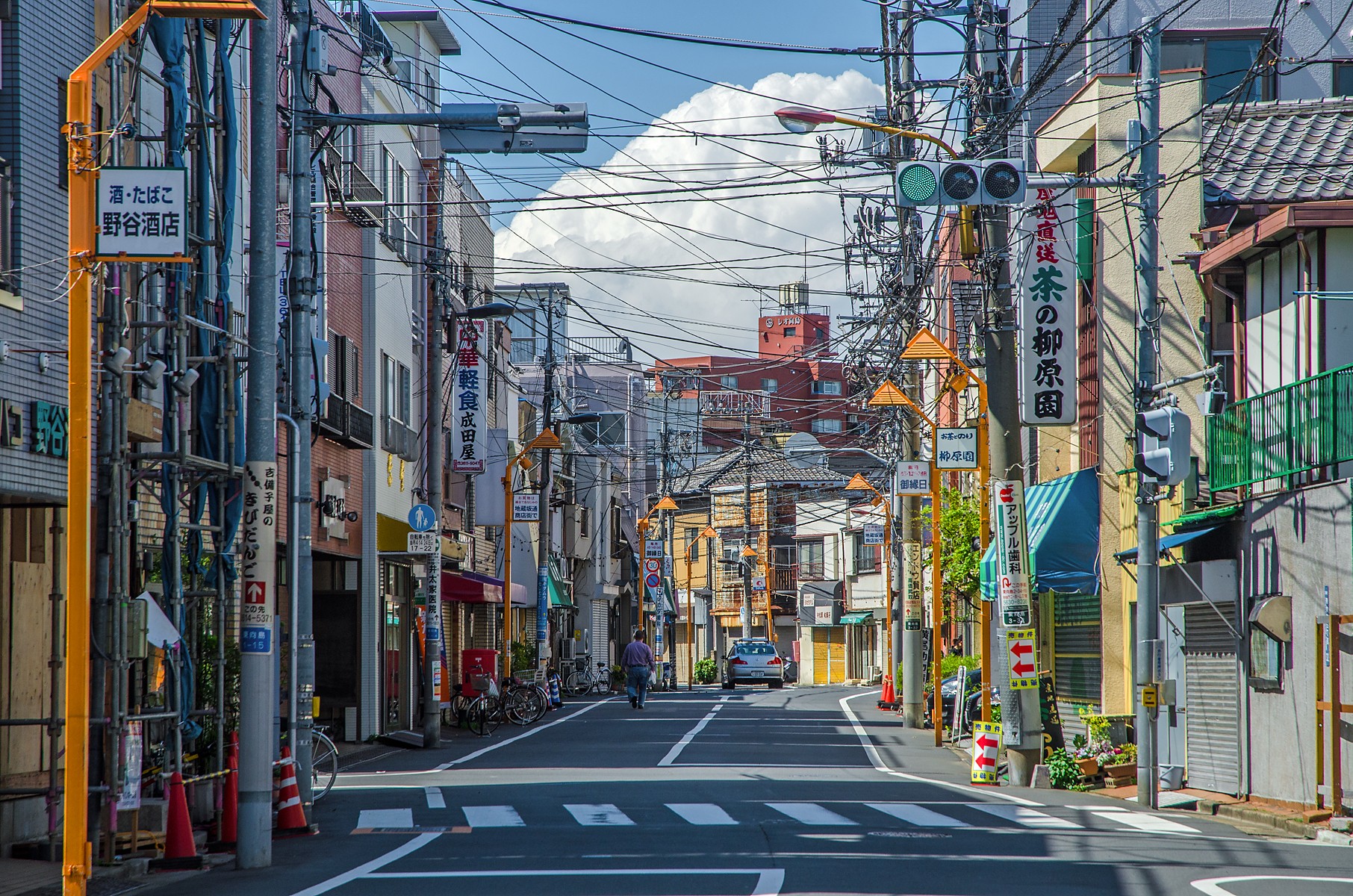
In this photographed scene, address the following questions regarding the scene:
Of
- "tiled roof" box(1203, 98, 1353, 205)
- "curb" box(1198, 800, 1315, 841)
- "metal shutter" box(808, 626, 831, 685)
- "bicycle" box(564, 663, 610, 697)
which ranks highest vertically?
"tiled roof" box(1203, 98, 1353, 205)

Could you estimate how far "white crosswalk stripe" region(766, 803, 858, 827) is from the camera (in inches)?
631

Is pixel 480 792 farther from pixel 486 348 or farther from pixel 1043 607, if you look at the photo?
pixel 486 348

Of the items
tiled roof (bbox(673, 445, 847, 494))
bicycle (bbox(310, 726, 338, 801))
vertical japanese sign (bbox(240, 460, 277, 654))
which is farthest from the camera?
tiled roof (bbox(673, 445, 847, 494))

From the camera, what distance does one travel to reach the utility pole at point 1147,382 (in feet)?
61.1

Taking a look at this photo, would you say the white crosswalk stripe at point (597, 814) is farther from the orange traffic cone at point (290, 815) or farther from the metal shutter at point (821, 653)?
the metal shutter at point (821, 653)

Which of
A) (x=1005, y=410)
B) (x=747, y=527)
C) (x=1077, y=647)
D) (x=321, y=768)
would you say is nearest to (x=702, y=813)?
(x=321, y=768)

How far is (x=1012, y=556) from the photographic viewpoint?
2144 centimetres

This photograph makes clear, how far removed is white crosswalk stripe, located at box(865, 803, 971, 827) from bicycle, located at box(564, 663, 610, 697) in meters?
39.8

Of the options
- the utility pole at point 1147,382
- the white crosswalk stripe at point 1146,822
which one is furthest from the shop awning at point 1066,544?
the white crosswalk stripe at point 1146,822

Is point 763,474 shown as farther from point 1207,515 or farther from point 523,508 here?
A: point 1207,515

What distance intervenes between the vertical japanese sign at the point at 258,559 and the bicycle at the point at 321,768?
4378 millimetres

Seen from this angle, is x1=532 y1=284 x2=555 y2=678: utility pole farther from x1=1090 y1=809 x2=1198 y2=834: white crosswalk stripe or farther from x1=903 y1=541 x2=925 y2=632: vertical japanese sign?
x1=1090 y1=809 x2=1198 y2=834: white crosswalk stripe

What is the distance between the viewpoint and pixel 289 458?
17.5 meters

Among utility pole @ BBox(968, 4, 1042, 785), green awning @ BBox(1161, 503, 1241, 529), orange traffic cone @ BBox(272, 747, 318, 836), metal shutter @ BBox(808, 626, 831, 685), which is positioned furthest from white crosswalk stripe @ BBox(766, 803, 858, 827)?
metal shutter @ BBox(808, 626, 831, 685)
